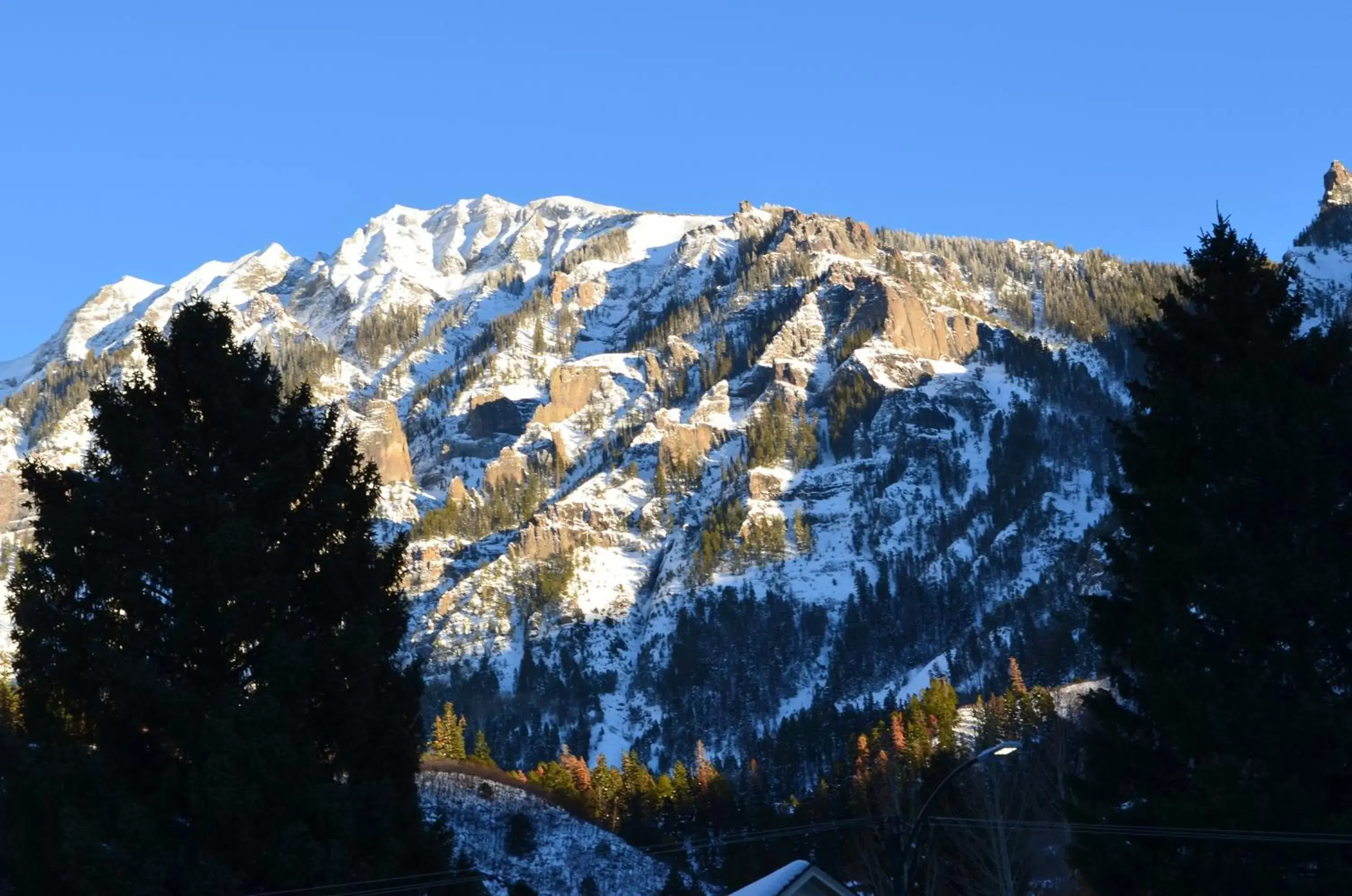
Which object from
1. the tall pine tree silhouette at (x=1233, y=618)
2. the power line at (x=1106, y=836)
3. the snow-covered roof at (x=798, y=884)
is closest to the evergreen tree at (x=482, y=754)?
the snow-covered roof at (x=798, y=884)

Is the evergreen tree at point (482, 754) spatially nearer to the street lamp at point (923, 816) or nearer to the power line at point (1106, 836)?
the power line at point (1106, 836)

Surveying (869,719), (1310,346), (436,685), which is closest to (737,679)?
(436,685)

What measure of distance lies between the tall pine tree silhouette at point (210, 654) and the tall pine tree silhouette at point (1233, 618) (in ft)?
34.0

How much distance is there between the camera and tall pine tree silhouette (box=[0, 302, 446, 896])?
14766 millimetres

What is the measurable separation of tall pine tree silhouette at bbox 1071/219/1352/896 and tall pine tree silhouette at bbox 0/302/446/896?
1036 centimetres

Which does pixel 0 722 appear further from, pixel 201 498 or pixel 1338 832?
pixel 1338 832

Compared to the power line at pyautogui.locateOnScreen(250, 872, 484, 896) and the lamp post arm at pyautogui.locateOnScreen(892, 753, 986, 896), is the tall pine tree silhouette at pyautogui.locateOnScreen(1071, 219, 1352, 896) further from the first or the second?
the power line at pyautogui.locateOnScreen(250, 872, 484, 896)

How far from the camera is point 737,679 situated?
184125mm

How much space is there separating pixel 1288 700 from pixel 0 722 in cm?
1762

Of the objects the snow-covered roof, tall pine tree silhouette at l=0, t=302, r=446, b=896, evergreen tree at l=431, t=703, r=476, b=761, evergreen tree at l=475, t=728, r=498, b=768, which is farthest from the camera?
evergreen tree at l=431, t=703, r=476, b=761

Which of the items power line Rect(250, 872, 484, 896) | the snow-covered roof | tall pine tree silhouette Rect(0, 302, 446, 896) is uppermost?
tall pine tree silhouette Rect(0, 302, 446, 896)

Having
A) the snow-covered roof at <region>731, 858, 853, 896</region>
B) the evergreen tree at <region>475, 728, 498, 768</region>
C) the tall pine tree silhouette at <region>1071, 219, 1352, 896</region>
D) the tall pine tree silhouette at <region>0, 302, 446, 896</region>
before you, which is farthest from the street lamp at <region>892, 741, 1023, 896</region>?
the evergreen tree at <region>475, 728, 498, 768</region>

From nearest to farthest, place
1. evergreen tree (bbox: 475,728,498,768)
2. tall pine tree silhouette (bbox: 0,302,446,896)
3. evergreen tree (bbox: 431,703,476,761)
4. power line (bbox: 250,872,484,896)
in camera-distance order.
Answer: power line (bbox: 250,872,484,896) < tall pine tree silhouette (bbox: 0,302,446,896) < evergreen tree (bbox: 475,728,498,768) < evergreen tree (bbox: 431,703,476,761)

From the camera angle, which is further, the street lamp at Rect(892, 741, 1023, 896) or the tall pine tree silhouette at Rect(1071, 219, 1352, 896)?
the tall pine tree silhouette at Rect(1071, 219, 1352, 896)
